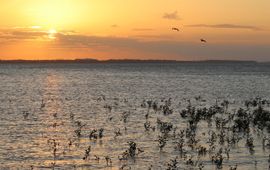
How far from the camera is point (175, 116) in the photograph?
134 feet

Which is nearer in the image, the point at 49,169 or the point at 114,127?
the point at 49,169

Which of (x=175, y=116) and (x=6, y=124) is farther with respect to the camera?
(x=175, y=116)

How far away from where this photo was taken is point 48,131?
32531 mm

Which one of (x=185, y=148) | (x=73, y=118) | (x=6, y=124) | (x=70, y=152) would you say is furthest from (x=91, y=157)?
(x=73, y=118)

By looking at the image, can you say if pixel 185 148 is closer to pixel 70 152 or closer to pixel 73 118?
pixel 70 152

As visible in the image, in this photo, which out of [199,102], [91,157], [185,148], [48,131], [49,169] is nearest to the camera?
[49,169]

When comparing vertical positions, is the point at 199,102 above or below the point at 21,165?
above

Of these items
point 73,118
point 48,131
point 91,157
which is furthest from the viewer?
point 73,118

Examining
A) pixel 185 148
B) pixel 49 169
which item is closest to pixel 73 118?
pixel 185 148

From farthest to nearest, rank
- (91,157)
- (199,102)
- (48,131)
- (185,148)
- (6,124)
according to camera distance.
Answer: (199,102), (6,124), (48,131), (185,148), (91,157)

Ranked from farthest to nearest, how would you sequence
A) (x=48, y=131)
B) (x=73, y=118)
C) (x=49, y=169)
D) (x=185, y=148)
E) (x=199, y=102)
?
(x=199, y=102), (x=73, y=118), (x=48, y=131), (x=185, y=148), (x=49, y=169)

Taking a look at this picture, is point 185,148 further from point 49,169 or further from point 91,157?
point 49,169

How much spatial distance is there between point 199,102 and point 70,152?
33.7 metres

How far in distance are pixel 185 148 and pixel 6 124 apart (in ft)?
47.9
